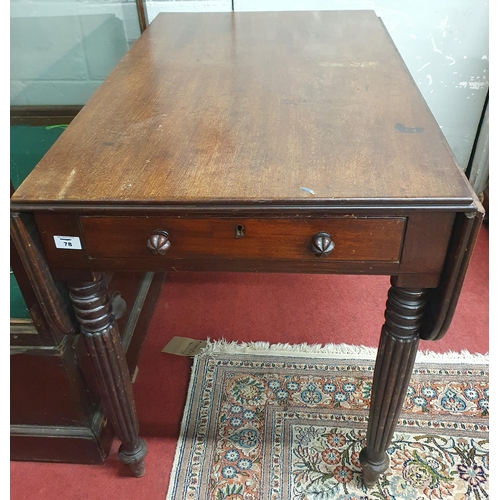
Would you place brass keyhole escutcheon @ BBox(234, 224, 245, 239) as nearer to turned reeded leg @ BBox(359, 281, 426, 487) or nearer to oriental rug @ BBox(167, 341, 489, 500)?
turned reeded leg @ BBox(359, 281, 426, 487)

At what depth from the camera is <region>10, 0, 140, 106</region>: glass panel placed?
51.3 inches

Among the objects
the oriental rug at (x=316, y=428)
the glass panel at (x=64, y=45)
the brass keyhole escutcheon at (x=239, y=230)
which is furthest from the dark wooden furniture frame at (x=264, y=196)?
the glass panel at (x=64, y=45)

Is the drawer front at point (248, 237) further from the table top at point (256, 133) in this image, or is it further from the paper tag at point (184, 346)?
the paper tag at point (184, 346)

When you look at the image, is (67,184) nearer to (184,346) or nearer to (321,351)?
(184,346)

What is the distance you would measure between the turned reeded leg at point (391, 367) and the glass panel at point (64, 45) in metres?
1.03

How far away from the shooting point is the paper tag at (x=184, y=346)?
5.08 ft

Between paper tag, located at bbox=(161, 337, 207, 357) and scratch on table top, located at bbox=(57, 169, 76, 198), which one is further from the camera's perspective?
paper tag, located at bbox=(161, 337, 207, 357)

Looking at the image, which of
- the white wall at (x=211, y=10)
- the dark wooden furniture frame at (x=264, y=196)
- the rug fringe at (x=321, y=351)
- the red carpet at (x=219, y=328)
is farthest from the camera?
the rug fringe at (x=321, y=351)

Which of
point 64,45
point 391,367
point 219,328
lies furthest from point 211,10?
point 391,367

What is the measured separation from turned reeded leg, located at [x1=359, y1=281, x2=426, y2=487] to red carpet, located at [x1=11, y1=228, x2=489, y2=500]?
469mm

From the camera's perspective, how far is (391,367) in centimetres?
96

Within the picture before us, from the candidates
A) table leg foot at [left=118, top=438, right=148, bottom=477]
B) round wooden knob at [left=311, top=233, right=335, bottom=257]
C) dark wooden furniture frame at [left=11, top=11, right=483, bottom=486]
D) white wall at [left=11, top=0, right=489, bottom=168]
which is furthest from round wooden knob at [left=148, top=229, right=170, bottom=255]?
white wall at [left=11, top=0, right=489, bottom=168]

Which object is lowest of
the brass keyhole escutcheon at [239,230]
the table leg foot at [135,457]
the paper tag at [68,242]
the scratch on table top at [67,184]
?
the table leg foot at [135,457]
